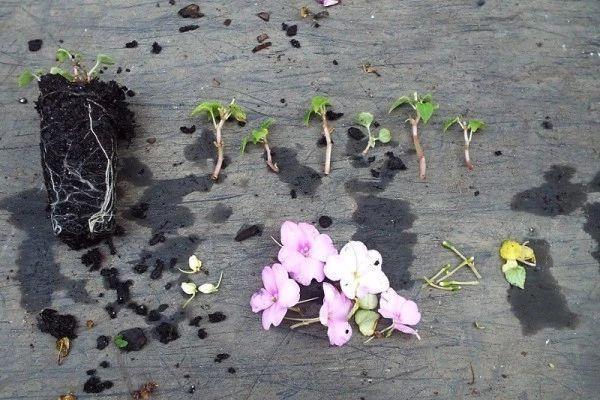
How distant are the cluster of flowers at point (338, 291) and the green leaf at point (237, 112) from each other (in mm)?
555

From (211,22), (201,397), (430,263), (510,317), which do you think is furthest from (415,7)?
(201,397)

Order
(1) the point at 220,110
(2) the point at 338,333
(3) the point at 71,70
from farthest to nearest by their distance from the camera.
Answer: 1. (3) the point at 71,70
2. (1) the point at 220,110
3. (2) the point at 338,333

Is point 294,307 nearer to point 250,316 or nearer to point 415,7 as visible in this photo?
point 250,316

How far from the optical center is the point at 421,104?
2.38 m

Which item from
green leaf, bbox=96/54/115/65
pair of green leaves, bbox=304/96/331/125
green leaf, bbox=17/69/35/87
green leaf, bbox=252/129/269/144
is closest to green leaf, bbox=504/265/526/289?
pair of green leaves, bbox=304/96/331/125

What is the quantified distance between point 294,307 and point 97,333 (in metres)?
0.67

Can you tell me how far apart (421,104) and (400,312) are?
0.77 meters

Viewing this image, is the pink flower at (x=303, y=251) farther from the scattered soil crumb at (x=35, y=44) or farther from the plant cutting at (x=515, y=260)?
the scattered soil crumb at (x=35, y=44)

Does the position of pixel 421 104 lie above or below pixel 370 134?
above

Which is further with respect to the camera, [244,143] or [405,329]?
[244,143]

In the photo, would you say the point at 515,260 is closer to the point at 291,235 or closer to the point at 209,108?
the point at 291,235

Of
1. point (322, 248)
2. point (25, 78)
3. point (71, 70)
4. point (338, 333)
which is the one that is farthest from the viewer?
point (71, 70)

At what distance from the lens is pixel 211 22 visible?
2693 millimetres

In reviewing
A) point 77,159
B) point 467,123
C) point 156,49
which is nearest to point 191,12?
point 156,49
